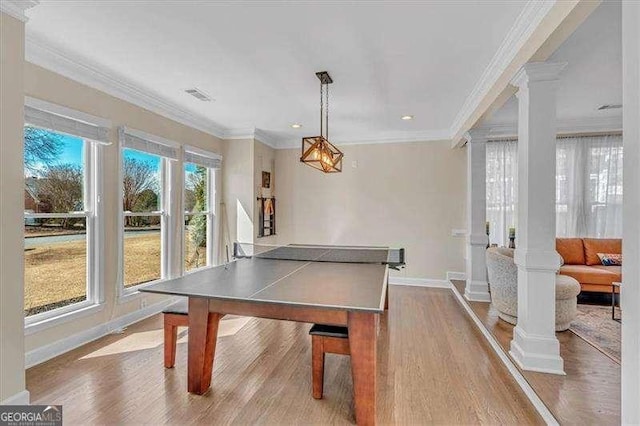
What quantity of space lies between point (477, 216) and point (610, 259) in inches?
80.8

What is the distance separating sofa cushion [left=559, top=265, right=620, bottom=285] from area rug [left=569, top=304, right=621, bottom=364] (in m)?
0.34

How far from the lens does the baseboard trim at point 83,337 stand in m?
2.73

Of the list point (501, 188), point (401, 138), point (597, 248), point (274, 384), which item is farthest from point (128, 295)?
point (597, 248)

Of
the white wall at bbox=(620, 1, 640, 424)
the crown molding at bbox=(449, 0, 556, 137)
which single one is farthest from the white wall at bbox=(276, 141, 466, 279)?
the white wall at bbox=(620, 1, 640, 424)

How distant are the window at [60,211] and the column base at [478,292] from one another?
444 cm

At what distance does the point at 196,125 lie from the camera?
15.8ft

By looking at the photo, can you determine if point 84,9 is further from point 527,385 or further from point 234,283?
point 527,385

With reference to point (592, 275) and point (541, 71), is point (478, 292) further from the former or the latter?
point (541, 71)

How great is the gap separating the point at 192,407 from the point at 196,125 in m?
3.86

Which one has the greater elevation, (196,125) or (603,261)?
(196,125)

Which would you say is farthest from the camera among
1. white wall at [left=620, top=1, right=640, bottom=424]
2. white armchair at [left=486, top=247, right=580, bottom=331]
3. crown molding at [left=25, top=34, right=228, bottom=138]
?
white armchair at [left=486, top=247, right=580, bottom=331]

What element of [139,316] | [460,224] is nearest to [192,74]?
[139,316]

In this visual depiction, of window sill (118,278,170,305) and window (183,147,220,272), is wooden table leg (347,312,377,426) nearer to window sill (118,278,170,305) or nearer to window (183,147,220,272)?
window sill (118,278,170,305)

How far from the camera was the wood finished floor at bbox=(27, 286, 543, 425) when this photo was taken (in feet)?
6.86
